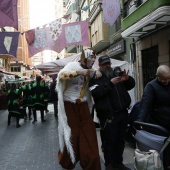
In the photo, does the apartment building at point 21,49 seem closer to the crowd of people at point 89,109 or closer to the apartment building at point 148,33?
the apartment building at point 148,33

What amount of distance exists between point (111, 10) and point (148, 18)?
268cm

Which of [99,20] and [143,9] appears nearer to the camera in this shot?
[143,9]

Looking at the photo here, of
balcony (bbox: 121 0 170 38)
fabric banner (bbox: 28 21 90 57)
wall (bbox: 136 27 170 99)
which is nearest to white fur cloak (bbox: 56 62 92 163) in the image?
balcony (bbox: 121 0 170 38)

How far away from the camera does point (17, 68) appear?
51.3 meters

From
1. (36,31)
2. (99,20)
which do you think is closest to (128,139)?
(36,31)

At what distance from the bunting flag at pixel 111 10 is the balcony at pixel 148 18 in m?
0.55

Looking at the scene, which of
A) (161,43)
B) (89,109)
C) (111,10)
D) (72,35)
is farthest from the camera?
(72,35)

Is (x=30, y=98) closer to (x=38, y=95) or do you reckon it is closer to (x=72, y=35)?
(x=38, y=95)

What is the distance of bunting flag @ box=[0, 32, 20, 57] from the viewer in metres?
12.7

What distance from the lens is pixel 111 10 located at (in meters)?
10.9

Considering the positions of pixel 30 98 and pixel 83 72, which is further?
pixel 30 98

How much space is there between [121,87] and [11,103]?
727 centimetres

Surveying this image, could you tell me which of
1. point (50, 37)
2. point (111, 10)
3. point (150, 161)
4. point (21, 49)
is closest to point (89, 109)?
point (150, 161)

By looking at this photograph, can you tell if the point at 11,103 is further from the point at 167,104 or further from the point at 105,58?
the point at 167,104
